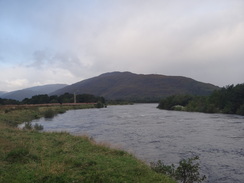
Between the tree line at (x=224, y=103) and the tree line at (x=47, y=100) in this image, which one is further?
the tree line at (x=47, y=100)

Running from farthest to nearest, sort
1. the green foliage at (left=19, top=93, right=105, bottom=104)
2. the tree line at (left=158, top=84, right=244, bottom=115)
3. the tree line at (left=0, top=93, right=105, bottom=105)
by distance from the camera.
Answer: the green foliage at (left=19, top=93, right=105, bottom=104) → the tree line at (left=0, top=93, right=105, bottom=105) → the tree line at (left=158, top=84, right=244, bottom=115)

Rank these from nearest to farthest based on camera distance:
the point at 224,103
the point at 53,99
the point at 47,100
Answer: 1. the point at 224,103
2. the point at 47,100
3. the point at 53,99

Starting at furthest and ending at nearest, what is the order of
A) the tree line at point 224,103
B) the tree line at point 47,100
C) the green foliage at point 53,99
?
the green foliage at point 53,99 → the tree line at point 47,100 → the tree line at point 224,103

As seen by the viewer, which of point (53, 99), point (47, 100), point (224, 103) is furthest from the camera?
point (53, 99)

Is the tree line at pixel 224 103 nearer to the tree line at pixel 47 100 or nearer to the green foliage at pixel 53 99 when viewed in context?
the green foliage at pixel 53 99

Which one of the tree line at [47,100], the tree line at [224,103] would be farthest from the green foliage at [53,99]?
the tree line at [224,103]

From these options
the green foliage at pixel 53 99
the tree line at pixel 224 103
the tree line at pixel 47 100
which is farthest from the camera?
the green foliage at pixel 53 99

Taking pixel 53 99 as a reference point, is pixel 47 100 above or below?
below

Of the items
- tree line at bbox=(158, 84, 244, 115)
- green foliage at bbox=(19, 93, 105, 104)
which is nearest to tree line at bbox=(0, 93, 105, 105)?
green foliage at bbox=(19, 93, 105, 104)

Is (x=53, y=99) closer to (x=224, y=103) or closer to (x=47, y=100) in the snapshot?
(x=47, y=100)

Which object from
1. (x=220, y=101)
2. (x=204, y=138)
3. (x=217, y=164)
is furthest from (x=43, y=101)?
(x=217, y=164)

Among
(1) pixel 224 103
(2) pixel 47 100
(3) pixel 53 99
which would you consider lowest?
(1) pixel 224 103

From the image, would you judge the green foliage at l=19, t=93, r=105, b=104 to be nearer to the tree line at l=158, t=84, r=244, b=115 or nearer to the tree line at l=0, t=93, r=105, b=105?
the tree line at l=0, t=93, r=105, b=105

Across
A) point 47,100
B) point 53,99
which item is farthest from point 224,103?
point 53,99
